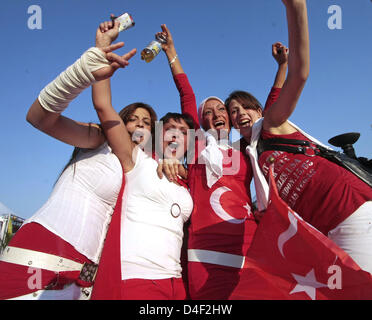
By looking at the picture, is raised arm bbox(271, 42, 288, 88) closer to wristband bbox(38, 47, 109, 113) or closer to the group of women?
the group of women

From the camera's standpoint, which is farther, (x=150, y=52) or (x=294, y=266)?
(x=150, y=52)

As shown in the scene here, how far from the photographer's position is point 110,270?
5.73 feet

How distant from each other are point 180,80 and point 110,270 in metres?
2.55

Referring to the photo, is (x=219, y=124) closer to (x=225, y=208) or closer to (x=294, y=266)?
(x=225, y=208)

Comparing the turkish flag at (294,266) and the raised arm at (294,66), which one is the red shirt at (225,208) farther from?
the raised arm at (294,66)

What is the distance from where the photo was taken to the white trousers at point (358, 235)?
145 centimetres

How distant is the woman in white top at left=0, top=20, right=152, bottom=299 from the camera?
156cm

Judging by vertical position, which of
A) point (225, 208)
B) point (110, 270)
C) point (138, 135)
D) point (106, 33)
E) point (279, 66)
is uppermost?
point (106, 33)

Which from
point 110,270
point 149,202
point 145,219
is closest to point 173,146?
point 149,202

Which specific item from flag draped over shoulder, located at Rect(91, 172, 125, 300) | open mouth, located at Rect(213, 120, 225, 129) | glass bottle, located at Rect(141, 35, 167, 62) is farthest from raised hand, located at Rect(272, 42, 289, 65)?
flag draped over shoulder, located at Rect(91, 172, 125, 300)

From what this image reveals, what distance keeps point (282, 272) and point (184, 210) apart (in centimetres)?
90

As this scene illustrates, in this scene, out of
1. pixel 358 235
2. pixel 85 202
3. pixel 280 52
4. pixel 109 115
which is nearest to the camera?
pixel 358 235

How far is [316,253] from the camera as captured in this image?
4.84 ft
